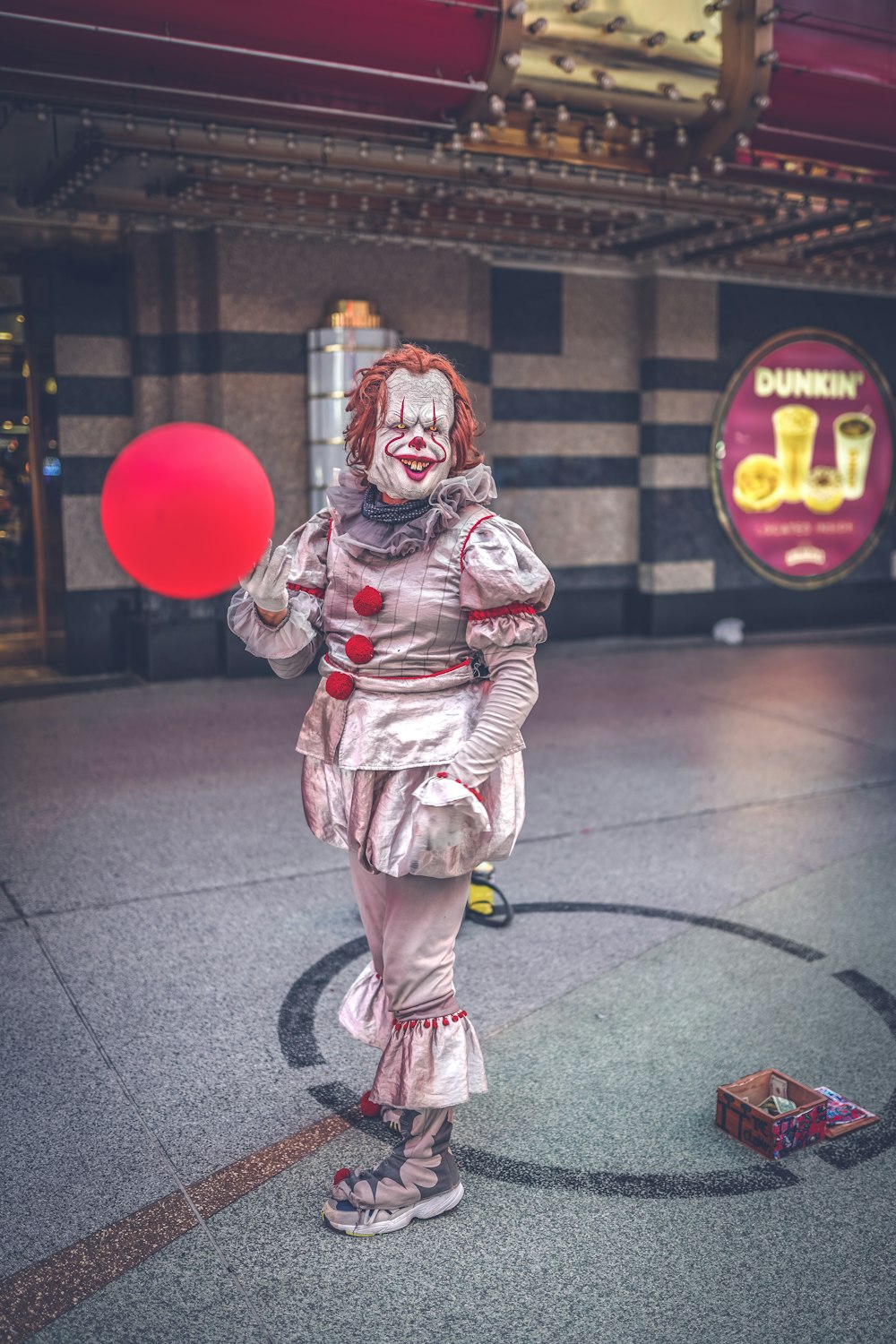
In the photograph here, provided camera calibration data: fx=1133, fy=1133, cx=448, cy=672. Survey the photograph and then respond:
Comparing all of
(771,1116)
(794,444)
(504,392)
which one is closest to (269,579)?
(771,1116)

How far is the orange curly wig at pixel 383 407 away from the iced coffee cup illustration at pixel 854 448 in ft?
32.2

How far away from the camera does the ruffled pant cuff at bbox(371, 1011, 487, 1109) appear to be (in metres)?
2.54

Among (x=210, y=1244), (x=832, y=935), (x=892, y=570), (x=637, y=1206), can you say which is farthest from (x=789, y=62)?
(x=892, y=570)

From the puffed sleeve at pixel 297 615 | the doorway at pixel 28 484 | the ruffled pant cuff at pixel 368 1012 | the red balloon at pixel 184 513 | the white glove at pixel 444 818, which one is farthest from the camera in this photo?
the doorway at pixel 28 484

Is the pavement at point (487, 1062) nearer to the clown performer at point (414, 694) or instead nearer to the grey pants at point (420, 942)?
the clown performer at point (414, 694)

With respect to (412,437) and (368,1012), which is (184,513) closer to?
(412,437)

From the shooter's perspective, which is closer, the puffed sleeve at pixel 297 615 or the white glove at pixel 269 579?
the white glove at pixel 269 579

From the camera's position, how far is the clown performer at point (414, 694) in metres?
2.51

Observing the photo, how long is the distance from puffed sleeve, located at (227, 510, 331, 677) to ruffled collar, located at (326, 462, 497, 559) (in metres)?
0.08

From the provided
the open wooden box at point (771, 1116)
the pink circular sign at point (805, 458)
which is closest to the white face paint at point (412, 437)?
the open wooden box at point (771, 1116)

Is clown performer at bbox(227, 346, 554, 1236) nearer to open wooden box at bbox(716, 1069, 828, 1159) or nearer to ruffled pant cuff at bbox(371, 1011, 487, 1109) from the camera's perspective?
ruffled pant cuff at bbox(371, 1011, 487, 1109)

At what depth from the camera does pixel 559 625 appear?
10516 millimetres

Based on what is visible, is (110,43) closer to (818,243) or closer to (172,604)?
(172,604)

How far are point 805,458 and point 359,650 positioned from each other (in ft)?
32.3
